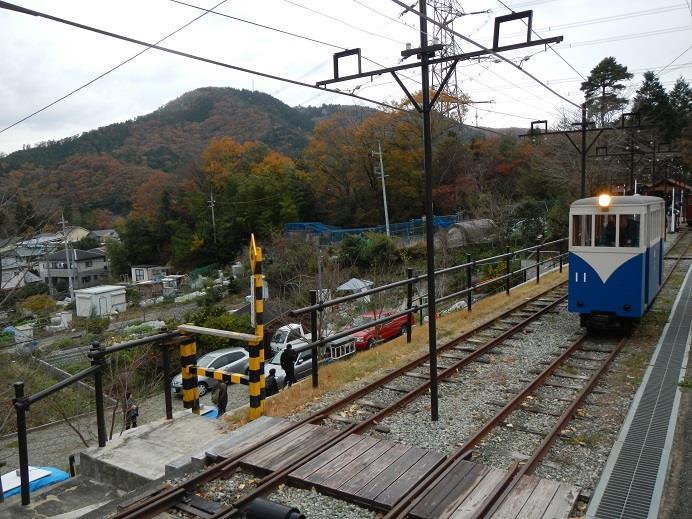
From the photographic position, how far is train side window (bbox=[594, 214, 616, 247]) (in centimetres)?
979

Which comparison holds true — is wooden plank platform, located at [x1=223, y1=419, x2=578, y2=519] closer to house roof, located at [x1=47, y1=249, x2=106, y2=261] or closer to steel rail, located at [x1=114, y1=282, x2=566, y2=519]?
steel rail, located at [x1=114, y1=282, x2=566, y2=519]

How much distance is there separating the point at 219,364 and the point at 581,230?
579 inches

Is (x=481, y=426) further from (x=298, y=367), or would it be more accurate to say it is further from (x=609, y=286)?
(x=298, y=367)

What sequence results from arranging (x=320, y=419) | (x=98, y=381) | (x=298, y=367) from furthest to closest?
(x=298, y=367)
(x=320, y=419)
(x=98, y=381)

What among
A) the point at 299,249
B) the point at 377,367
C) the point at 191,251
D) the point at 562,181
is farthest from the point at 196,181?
the point at 377,367

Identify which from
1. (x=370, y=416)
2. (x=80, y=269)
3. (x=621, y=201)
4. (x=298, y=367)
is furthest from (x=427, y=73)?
(x=80, y=269)

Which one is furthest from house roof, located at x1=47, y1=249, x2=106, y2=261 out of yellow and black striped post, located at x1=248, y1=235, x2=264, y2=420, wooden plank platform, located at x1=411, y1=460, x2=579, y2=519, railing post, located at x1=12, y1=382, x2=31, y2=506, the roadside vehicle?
wooden plank platform, located at x1=411, y1=460, x2=579, y2=519

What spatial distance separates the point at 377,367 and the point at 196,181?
5218 cm

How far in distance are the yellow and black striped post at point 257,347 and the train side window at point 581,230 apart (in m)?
6.89

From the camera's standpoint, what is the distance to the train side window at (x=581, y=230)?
10.0m

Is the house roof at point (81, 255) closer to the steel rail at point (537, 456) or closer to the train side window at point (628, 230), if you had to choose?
the train side window at point (628, 230)

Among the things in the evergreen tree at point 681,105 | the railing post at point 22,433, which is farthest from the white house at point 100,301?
the evergreen tree at point 681,105

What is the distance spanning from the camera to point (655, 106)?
50.5 meters

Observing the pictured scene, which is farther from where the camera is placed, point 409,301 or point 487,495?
point 409,301
